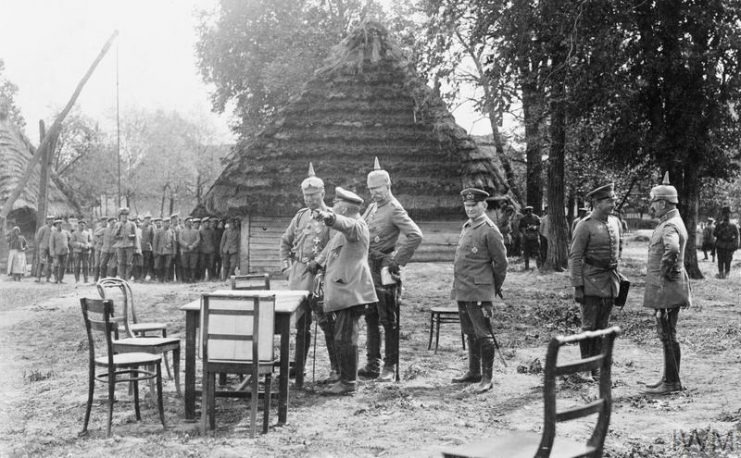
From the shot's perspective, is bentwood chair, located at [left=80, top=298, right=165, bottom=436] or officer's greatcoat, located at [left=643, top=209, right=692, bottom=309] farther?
officer's greatcoat, located at [left=643, top=209, right=692, bottom=309]

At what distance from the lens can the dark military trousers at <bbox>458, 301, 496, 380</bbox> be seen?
7.77m

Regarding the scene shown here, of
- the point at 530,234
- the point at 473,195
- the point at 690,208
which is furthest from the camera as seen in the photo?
the point at 530,234

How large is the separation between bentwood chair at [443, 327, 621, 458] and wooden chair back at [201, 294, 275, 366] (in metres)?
2.58

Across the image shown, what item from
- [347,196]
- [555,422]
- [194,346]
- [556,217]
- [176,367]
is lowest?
[176,367]

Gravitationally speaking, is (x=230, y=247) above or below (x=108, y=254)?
above

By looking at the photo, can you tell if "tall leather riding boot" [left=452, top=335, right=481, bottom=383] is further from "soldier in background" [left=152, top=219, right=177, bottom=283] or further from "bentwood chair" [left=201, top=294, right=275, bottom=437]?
"soldier in background" [left=152, top=219, right=177, bottom=283]

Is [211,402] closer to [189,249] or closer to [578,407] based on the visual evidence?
[578,407]

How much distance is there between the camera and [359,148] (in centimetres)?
1791

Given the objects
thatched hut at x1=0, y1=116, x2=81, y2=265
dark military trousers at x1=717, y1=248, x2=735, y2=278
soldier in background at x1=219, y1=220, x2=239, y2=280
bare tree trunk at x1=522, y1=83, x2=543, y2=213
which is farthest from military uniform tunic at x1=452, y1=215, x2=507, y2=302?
thatched hut at x1=0, y1=116, x2=81, y2=265

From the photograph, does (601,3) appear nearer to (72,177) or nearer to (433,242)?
(433,242)

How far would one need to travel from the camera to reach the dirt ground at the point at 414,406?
19.1 ft

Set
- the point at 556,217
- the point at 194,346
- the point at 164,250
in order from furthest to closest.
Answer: the point at 164,250, the point at 556,217, the point at 194,346

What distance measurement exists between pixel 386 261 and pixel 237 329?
2723mm

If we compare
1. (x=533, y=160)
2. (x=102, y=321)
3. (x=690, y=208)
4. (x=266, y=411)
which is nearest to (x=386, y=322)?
(x=266, y=411)
